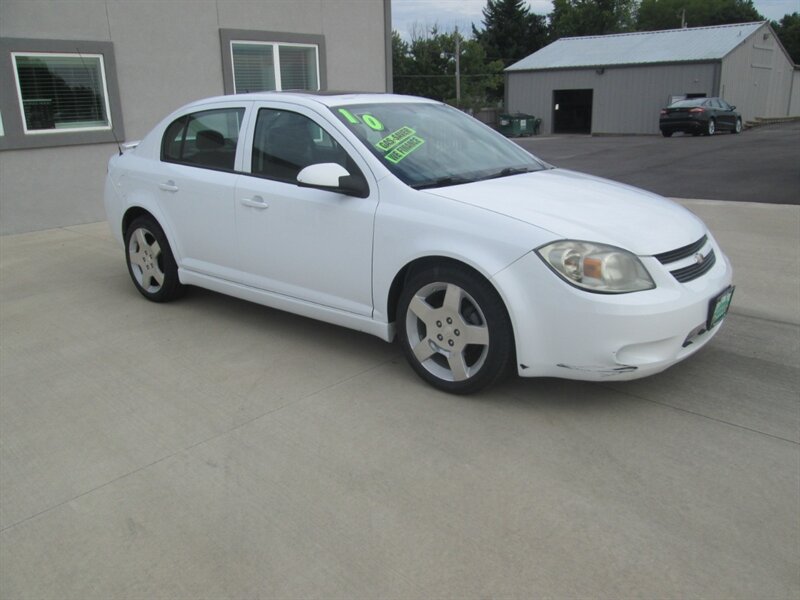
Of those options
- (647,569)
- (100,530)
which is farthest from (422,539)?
(100,530)

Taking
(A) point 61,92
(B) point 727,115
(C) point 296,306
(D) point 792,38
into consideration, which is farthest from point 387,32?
(D) point 792,38

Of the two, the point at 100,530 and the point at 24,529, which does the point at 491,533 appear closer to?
the point at 100,530

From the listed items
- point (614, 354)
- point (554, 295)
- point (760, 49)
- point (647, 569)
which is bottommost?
point (647, 569)

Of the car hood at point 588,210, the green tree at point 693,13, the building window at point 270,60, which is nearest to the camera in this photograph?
the car hood at point 588,210

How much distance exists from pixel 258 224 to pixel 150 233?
54.6 inches

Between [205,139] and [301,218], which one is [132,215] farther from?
[301,218]

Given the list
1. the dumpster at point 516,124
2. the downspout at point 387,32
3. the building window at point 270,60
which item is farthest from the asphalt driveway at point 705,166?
the dumpster at point 516,124

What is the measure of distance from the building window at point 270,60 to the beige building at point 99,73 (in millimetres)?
16

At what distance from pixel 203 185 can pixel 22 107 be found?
5.26m

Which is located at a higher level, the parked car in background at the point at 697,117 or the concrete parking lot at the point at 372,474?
the parked car in background at the point at 697,117

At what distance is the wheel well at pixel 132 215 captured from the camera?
18.7 ft

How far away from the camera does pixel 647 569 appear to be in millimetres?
2574

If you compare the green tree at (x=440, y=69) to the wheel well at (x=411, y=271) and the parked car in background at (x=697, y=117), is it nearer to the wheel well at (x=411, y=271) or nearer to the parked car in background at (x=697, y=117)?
the parked car in background at (x=697, y=117)

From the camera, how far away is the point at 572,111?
39.4m
